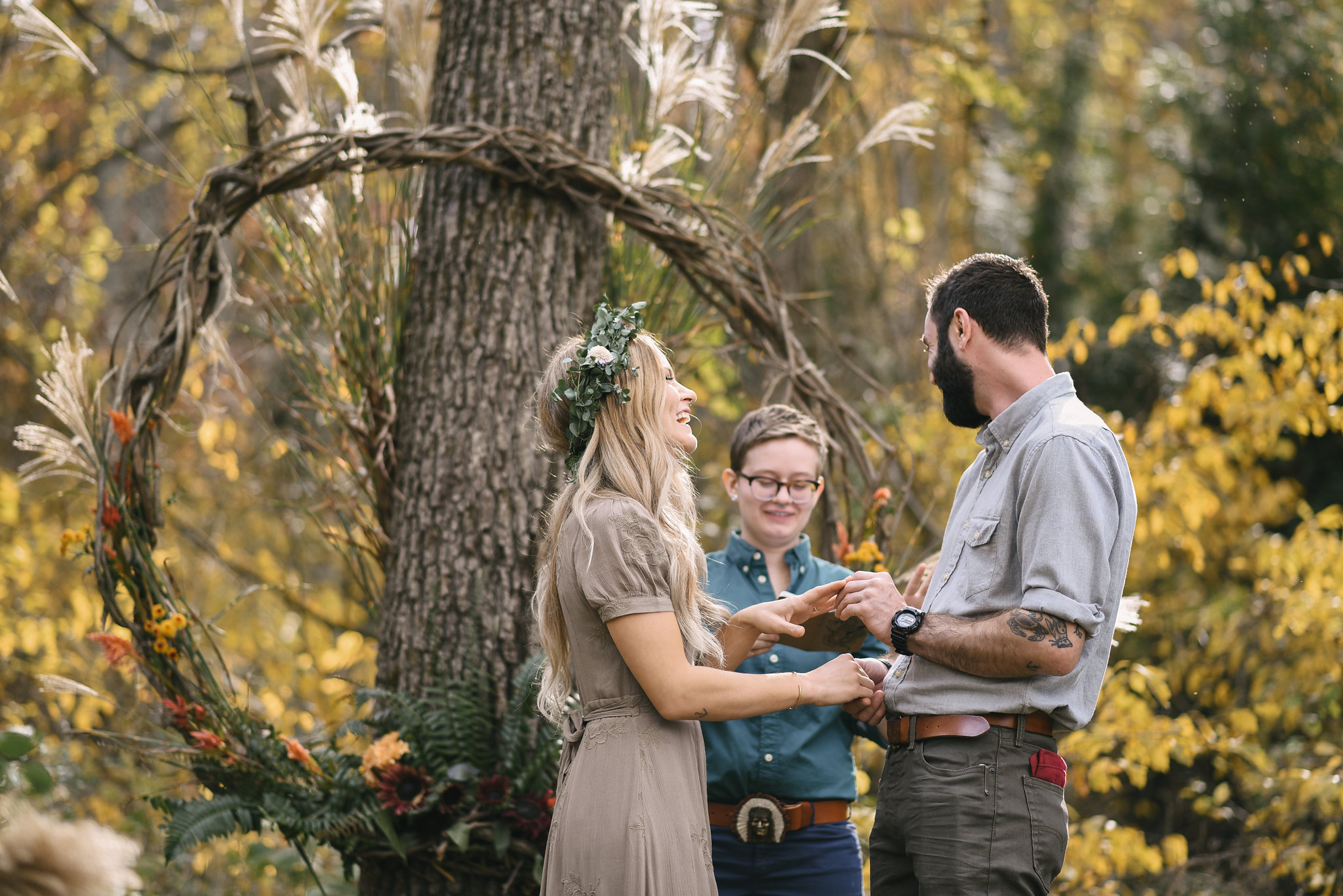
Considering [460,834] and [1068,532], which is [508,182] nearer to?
[460,834]

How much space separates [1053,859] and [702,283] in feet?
6.48

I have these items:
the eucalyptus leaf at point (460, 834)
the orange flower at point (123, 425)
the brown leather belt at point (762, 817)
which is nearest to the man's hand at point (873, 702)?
the brown leather belt at point (762, 817)

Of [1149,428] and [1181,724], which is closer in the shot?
[1181,724]

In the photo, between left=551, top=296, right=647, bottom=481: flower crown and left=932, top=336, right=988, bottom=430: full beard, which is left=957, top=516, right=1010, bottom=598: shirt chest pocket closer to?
left=932, top=336, right=988, bottom=430: full beard

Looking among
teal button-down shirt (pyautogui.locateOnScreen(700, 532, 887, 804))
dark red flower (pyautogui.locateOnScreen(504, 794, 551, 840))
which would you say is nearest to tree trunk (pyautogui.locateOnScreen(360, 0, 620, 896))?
dark red flower (pyautogui.locateOnScreen(504, 794, 551, 840))

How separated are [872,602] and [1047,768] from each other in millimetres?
435

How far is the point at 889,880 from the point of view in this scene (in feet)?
6.76

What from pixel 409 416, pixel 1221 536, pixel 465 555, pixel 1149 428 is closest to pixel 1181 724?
pixel 1149 428

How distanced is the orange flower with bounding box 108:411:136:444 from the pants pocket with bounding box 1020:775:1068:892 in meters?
2.40

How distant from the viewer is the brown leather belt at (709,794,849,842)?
7.79ft

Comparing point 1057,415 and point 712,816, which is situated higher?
point 1057,415

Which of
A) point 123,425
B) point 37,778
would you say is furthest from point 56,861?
point 123,425

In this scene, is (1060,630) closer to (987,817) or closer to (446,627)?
(987,817)

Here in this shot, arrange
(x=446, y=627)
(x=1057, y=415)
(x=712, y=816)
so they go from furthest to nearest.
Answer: (x=446, y=627) → (x=712, y=816) → (x=1057, y=415)
